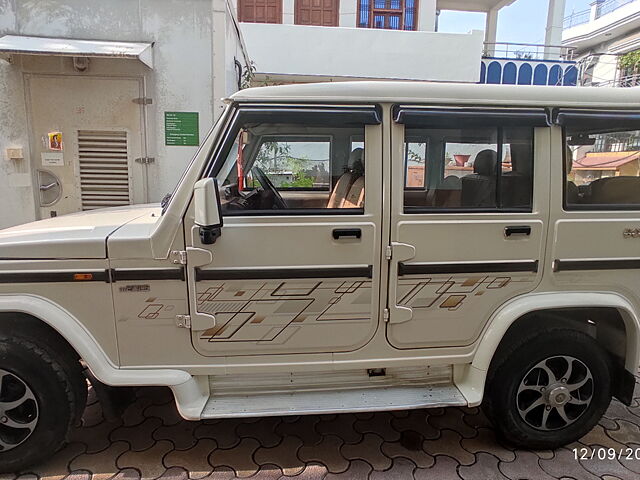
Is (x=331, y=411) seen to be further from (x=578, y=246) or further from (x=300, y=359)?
(x=578, y=246)

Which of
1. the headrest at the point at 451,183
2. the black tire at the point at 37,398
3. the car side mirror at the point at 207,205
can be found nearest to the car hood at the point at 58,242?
the black tire at the point at 37,398

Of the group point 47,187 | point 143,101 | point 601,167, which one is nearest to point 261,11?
point 143,101

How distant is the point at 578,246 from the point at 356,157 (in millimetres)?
1374

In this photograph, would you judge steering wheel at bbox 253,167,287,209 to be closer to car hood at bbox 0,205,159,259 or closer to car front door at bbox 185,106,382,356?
car front door at bbox 185,106,382,356

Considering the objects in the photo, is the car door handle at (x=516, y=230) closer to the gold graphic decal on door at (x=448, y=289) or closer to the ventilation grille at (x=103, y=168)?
the gold graphic decal on door at (x=448, y=289)


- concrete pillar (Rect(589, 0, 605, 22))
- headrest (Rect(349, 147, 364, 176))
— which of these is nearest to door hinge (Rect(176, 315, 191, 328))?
headrest (Rect(349, 147, 364, 176))

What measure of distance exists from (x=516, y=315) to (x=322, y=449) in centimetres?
140

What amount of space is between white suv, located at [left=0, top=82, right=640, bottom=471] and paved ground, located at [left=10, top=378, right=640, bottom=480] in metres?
0.19

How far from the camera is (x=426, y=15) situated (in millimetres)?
12359

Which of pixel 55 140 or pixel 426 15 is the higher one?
pixel 426 15

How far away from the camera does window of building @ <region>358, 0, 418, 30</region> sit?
12.3 metres

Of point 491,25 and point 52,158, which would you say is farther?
point 491,25

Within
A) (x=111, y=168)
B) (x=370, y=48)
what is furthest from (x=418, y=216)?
(x=370, y=48)
